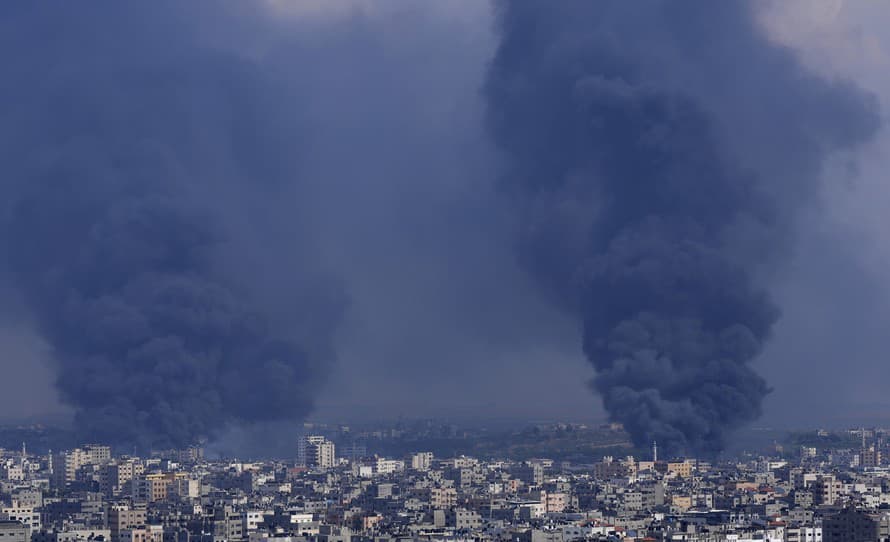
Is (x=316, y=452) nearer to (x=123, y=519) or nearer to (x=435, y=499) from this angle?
(x=435, y=499)

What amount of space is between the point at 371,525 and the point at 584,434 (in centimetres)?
5265

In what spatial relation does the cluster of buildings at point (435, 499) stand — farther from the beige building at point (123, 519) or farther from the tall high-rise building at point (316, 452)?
the tall high-rise building at point (316, 452)

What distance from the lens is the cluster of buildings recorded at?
5194 cm

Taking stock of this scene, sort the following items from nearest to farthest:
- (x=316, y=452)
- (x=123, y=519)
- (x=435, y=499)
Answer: (x=123, y=519) → (x=435, y=499) → (x=316, y=452)

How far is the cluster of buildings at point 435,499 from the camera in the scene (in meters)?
51.9

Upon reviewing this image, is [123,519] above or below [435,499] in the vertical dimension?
below

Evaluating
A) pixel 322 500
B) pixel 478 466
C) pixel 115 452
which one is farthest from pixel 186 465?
pixel 322 500

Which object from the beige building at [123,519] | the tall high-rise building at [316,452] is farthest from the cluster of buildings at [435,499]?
the tall high-rise building at [316,452]

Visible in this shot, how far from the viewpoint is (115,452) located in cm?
8819

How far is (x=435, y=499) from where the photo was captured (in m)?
68.2

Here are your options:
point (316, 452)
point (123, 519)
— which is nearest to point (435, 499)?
point (123, 519)

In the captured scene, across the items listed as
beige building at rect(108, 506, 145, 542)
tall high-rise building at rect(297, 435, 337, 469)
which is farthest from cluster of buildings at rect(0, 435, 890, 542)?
tall high-rise building at rect(297, 435, 337, 469)

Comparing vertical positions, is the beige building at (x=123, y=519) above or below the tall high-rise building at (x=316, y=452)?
below

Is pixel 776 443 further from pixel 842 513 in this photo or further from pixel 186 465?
pixel 842 513
